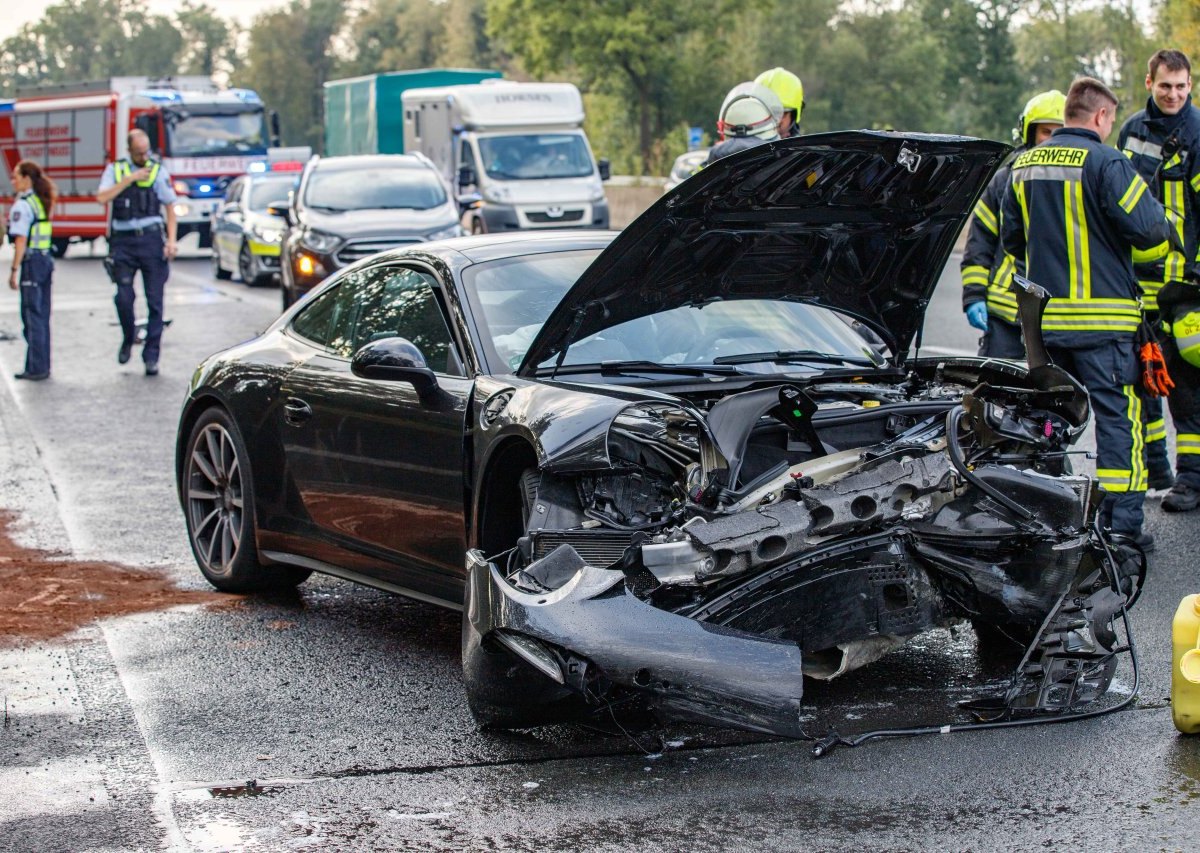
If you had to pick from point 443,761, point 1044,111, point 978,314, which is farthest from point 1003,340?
point 443,761

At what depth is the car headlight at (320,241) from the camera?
18859mm

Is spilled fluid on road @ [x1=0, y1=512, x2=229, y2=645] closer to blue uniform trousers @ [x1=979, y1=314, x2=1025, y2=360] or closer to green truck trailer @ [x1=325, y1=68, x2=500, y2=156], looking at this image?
blue uniform trousers @ [x1=979, y1=314, x2=1025, y2=360]

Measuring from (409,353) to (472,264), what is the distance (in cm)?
72

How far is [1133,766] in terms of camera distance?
15.0ft

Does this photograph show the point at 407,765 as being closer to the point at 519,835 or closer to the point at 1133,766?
the point at 519,835

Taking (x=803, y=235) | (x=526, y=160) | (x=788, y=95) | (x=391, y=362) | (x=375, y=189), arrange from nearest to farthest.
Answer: (x=391, y=362) < (x=803, y=235) < (x=788, y=95) < (x=375, y=189) < (x=526, y=160)

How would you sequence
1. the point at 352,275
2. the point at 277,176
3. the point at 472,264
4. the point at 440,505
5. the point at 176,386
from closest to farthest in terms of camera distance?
the point at 440,505, the point at 472,264, the point at 352,275, the point at 176,386, the point at 277,176

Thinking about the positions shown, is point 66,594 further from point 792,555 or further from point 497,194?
point 497,194

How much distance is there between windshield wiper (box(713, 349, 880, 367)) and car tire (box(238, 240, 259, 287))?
20.6 m

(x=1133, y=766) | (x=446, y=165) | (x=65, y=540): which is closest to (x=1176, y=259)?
(x=1133, y=766)

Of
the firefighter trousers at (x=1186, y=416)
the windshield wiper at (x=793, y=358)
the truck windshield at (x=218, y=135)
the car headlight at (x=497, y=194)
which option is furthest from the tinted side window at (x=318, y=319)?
the truck windshield at (x=218, y=135)

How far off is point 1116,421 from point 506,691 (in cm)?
351

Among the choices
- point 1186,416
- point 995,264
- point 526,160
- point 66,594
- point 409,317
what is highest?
point 995,264

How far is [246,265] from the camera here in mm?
26031
